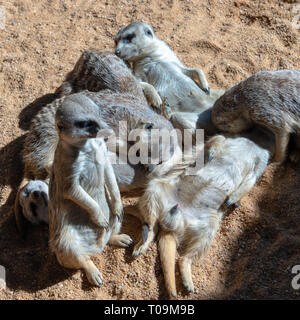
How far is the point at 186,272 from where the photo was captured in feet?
8.88

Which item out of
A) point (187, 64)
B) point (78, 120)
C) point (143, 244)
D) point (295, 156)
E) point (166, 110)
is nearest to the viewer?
point (78, 120)

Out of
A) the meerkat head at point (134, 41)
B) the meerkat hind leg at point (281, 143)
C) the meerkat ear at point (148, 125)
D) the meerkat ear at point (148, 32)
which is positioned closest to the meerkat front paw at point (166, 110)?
the meerkat ear at point (148, 125)

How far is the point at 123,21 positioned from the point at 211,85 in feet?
4.12

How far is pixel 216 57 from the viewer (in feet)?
13.6

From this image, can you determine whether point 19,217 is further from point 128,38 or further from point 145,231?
point 128,38

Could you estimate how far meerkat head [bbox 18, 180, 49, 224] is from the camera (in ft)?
9.87

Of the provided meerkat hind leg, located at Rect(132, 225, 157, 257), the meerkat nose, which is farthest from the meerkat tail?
meerkat hind leg, located at Rect(132, 225, 157, 257)

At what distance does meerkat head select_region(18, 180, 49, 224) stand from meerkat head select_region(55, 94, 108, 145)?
79 cm

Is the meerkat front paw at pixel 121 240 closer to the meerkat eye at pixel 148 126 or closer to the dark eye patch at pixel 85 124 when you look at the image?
the meerkat eye at pixel 148 126

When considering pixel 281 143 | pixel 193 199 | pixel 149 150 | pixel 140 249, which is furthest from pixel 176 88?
pixel 140 249

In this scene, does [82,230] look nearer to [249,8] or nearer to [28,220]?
[28,220]

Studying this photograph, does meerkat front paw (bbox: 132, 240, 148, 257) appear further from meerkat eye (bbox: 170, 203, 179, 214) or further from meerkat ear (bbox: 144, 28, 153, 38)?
meerkat ear (bbox: 144, 28, 153, 38)

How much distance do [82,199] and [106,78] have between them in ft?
4.36

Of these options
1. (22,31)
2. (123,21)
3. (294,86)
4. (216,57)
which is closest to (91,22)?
(123,21)
